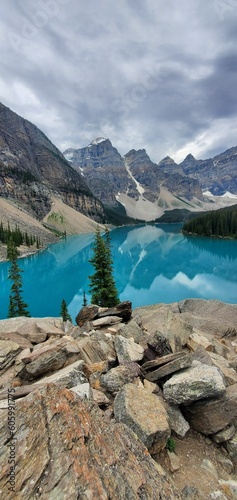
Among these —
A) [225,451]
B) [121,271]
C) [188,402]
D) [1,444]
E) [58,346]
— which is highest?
[1,444]

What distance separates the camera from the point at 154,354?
10.8 metres

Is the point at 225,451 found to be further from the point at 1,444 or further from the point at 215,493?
the point at 1,444

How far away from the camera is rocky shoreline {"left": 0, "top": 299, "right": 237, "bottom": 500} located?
4480mm

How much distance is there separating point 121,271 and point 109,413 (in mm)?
73334

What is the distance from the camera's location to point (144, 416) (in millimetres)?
7094

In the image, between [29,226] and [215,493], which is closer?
[215,493]

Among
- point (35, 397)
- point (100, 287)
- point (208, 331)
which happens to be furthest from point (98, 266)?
point (35, 397)

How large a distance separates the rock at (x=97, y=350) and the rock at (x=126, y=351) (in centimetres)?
34

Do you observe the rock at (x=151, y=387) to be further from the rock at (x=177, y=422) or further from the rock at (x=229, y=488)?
the rock at (x=229, y=488)

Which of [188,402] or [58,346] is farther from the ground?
[58,346]

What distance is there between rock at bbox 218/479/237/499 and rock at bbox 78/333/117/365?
5077mm

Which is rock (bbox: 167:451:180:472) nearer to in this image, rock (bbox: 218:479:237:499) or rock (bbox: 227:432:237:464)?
rock (bbox: 218:479:237:499)

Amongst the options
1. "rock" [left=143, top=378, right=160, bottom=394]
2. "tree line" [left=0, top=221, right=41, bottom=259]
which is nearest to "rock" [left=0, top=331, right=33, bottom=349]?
"rock" [left=143, top=378, right=160, bottom=394]

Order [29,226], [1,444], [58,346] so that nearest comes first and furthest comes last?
[1,444]
[58,346]
[29,226]
